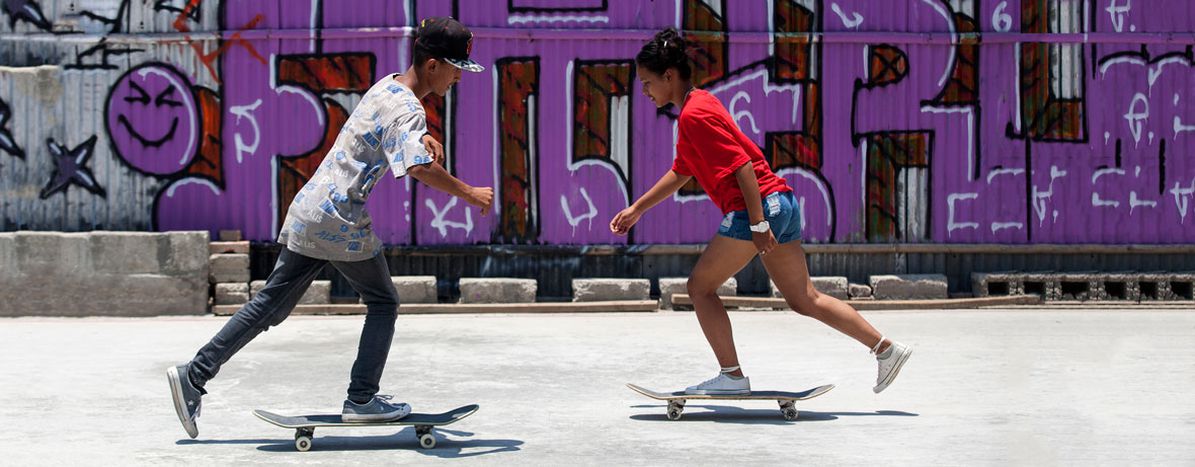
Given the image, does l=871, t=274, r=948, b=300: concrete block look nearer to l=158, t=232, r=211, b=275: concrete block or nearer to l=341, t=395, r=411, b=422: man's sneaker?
l=158, t=232, r=211, b=275: concrete block

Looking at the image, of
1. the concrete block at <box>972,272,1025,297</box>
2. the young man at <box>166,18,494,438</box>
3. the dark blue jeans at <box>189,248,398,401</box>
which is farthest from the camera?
the concrete block at <box>972,272,1025,297</box>

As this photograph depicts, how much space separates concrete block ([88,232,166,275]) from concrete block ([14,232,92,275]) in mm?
128

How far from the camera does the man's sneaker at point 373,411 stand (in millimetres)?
6195

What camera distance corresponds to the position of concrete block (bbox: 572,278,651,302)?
41.7 feet

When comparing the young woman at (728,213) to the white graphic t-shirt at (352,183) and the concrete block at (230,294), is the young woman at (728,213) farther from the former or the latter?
the concrete block at (230,294)

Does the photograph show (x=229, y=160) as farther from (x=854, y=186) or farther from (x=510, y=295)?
(x=854, y=186)

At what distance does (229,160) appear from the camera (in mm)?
12961

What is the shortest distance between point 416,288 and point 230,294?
1526mm

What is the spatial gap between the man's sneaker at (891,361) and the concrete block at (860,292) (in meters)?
6.08

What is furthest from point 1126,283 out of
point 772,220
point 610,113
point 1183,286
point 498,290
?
point 772,220

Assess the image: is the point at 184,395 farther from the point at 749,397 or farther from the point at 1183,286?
the point at 1183,286

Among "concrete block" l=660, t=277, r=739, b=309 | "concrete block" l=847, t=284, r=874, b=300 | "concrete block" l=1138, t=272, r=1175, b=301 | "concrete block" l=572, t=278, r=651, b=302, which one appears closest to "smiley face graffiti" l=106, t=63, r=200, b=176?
"concrete block" l=572, t=278, r=651, b=302

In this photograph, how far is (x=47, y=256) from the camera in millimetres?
12266

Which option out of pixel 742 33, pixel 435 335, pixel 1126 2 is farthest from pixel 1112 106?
pixel 435 335
